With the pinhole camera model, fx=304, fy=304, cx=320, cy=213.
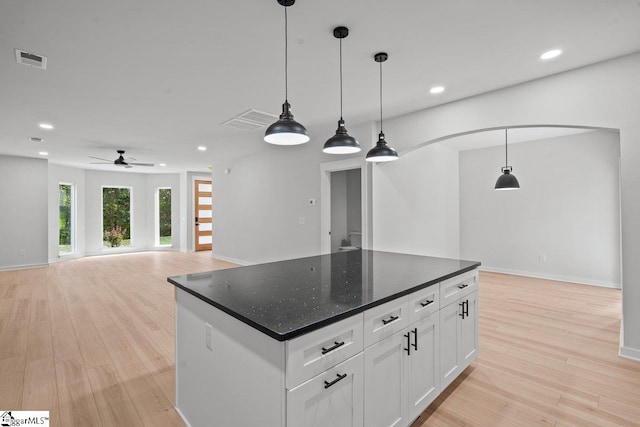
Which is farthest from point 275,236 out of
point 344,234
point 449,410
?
point 449,410

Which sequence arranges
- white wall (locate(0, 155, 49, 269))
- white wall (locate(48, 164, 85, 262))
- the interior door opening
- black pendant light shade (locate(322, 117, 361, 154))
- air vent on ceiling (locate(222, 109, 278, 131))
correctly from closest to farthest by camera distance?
black pendant light shade (locate(322, 117, 361, 154)) → air vent on ceiling (locate(222, 109, 278, 131)) → white wall (locate(0, 155, 49, 269)) → white wall (locate(48, 164, 85, 262)) → the interior door opening

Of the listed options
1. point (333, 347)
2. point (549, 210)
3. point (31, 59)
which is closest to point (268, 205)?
point (31, 59)

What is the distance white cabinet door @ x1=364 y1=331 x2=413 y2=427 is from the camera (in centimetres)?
148

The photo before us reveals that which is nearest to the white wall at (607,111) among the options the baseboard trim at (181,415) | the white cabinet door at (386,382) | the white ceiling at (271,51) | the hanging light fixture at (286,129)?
the white ceiling at (271,51)

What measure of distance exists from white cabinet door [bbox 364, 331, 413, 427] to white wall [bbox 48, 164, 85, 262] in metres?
9.55

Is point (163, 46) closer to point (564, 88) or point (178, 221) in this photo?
point (564, 88)

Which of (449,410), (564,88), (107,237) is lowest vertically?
(449,410)

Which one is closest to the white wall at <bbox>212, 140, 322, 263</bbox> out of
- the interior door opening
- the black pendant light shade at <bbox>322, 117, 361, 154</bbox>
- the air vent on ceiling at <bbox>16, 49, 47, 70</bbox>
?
the interior door opening

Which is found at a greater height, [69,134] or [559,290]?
[69,134]

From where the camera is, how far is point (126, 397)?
7.08 feet

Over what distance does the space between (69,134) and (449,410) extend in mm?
6433

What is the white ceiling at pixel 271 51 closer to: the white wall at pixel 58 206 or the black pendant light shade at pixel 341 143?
the black pendant light shade at pixel 341 143

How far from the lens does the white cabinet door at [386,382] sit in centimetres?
148

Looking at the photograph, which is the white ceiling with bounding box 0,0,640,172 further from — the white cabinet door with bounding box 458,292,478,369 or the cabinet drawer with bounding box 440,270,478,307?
the white cabinet door with bounding box 458,292,478,369
